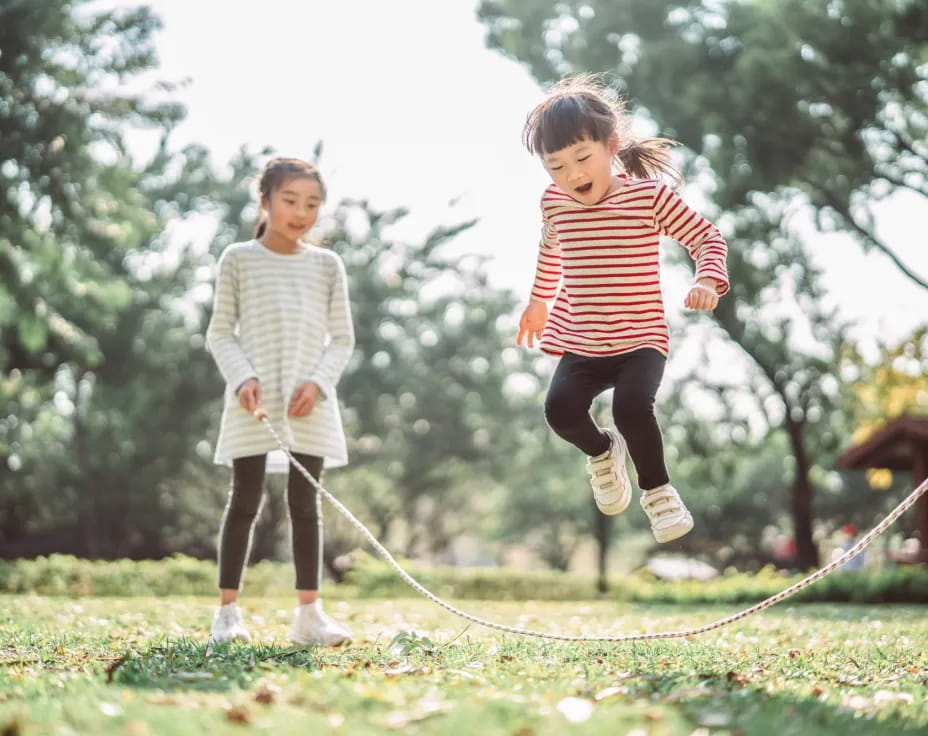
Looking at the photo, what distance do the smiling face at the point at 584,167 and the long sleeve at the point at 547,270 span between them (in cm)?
36

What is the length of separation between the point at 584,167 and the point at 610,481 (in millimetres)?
1319

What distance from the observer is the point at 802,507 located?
2261 centimetres

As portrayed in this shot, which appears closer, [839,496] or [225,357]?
[225,357]

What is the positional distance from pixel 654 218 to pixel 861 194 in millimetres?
16069

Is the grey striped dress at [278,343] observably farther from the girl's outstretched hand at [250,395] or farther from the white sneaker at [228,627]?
the white sneaker at [228,627]

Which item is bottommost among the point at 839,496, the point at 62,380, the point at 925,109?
the point at 839,496

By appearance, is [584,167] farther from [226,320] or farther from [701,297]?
[226,320]

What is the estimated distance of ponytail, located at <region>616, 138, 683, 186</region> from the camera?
15.6ft

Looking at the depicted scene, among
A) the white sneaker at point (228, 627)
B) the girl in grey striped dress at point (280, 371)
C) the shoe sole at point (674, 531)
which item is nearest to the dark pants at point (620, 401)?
the shoe sole at point (674, 531)

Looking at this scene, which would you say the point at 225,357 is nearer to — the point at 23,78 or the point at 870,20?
the point at 23,78

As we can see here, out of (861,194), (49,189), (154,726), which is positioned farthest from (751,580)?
(154,726)

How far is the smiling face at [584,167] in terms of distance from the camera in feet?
14.4

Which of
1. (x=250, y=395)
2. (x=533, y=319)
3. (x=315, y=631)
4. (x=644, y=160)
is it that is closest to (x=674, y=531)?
(x=533, y=319)

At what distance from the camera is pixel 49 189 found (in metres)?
12.8
